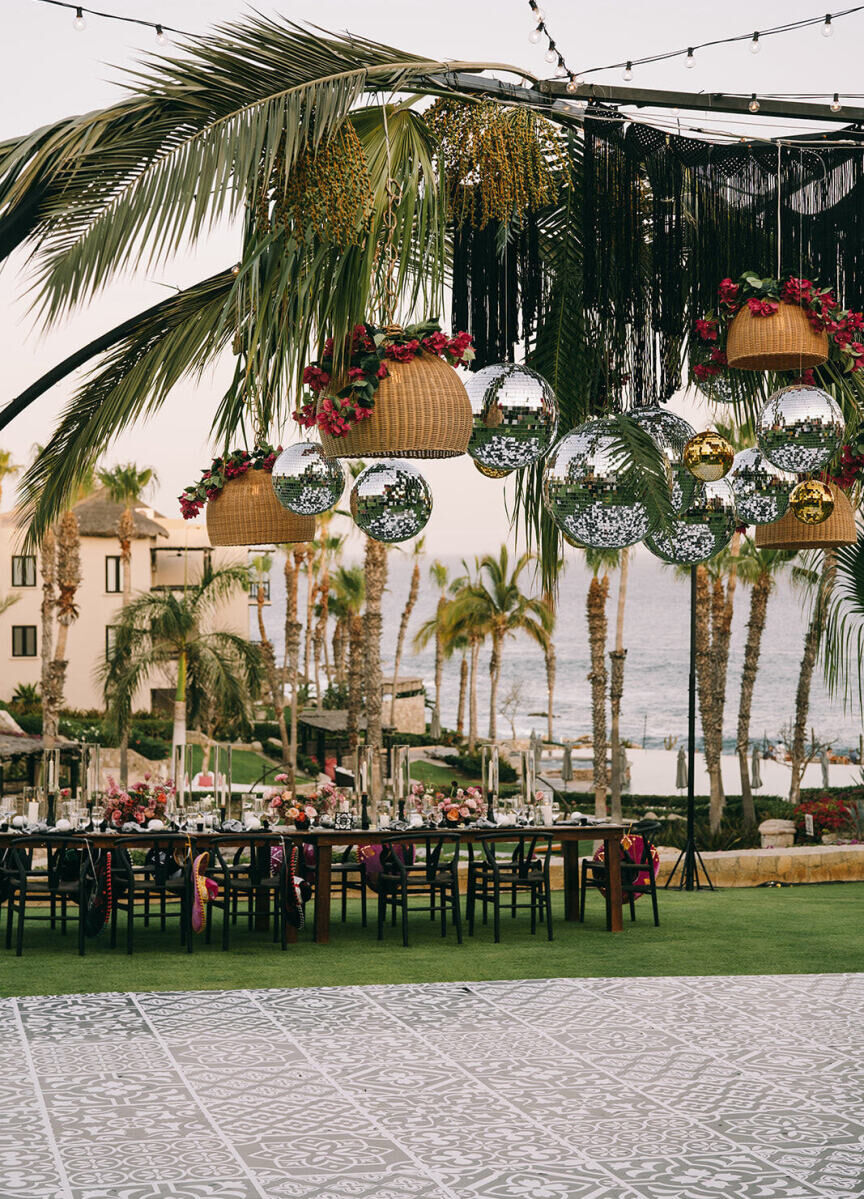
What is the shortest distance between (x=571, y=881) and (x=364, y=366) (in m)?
7.10

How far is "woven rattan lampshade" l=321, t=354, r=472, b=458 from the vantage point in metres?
4.16

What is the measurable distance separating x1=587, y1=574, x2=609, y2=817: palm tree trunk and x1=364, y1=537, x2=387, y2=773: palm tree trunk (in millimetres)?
4476

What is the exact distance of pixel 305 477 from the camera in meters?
4.67

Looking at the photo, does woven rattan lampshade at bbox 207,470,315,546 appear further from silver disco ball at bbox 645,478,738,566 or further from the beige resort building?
the beige resort building

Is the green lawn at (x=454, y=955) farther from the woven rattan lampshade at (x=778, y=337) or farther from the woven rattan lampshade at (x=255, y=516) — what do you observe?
the woven rattan lampshade at (x=778, y=337)

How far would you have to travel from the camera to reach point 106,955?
8805mm

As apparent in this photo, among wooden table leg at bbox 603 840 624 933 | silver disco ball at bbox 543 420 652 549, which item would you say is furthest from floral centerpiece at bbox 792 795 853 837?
silver disco ball at bbox 543 420 652 549

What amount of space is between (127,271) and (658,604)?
513 feet

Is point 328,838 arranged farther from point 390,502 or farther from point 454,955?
point 390,502

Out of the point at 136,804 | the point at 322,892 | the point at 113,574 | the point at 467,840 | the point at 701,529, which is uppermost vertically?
the point at 113,574

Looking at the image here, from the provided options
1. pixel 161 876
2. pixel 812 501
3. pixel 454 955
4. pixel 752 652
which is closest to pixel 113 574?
pixel 752 652

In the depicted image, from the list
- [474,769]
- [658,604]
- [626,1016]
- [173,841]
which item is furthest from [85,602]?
[658,604]

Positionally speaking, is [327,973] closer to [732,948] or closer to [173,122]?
[732,948]

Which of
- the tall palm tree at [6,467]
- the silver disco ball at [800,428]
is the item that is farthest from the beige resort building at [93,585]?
the silver disco ball at [800,428]
